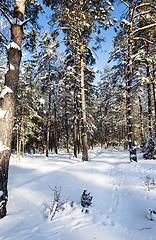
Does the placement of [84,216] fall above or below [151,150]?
below

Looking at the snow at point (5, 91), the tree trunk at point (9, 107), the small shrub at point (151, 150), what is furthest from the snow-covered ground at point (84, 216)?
the small shrub at point (151, 150)

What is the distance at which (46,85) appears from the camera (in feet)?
54.1

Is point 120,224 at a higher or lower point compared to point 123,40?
lower

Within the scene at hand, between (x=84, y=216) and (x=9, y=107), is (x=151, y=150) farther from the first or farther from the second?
(x=9, y=107)

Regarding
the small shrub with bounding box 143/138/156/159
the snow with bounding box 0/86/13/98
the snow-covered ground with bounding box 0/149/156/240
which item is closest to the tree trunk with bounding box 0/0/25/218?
the snow with bounding box 0/86/13/98

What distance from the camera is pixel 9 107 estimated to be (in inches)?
126

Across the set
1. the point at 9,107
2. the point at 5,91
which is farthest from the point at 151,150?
the point at 5,91

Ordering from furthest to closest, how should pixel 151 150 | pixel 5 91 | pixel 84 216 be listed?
pixel 151 150 < pixel 5 91 < pixel 84 216

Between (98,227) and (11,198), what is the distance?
278 cm

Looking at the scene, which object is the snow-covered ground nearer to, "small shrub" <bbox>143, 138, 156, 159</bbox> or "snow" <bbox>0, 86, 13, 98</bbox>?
"snow" <bbox>0, 86, 13, 98</bbox>

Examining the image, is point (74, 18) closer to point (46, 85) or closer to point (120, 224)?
point (120, 224)

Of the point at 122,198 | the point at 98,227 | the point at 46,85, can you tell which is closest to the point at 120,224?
the point at 98,227

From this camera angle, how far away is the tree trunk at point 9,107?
292cm

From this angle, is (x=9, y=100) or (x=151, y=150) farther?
(x=151, y=150)
